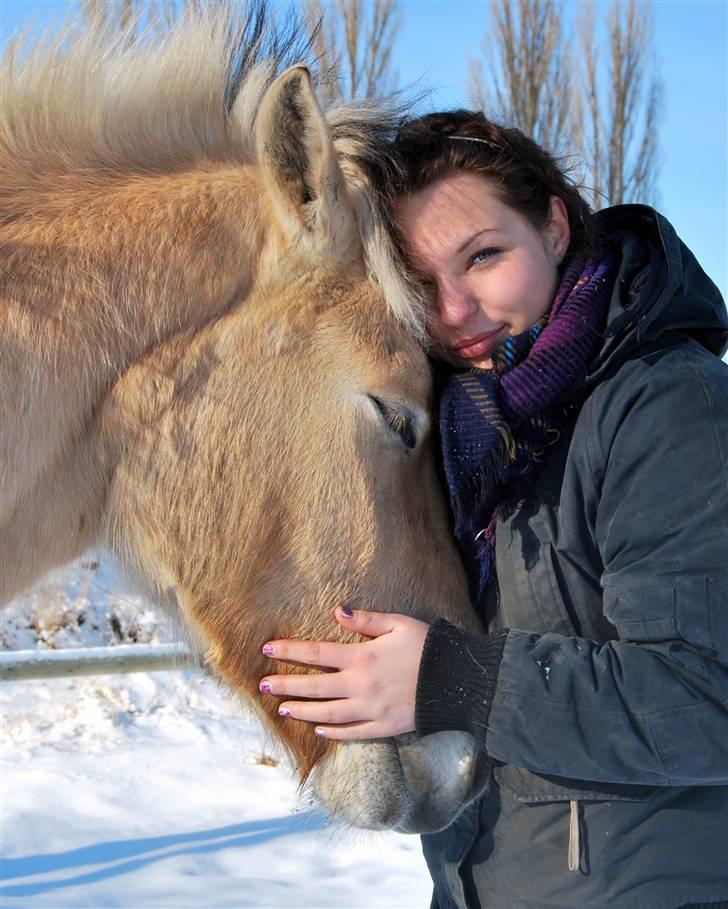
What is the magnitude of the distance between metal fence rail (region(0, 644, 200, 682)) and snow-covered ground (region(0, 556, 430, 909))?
9.5 inches

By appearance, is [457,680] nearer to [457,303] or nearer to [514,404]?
[514,404]

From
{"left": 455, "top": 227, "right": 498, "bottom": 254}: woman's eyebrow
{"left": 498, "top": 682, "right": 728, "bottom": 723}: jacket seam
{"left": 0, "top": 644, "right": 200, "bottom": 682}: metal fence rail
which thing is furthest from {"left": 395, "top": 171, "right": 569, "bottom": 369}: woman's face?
{"left": 0, "top": 644, "right": 200, "bottom": 682}: metal fence rail

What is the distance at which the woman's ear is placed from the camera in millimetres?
1855

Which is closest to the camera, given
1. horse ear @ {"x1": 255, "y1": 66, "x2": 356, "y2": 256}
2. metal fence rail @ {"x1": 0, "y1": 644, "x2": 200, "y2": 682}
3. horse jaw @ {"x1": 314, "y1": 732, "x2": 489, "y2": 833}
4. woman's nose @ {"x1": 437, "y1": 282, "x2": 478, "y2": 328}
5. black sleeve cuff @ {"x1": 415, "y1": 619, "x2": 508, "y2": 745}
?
black sleeve cuff @ {"x1": 415, "y1": 619, "x2": 508, "y2": 745}

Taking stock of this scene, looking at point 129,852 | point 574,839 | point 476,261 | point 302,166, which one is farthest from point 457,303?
point 129,852

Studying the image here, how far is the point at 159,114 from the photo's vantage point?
1.82 metres

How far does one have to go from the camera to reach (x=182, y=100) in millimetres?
1841

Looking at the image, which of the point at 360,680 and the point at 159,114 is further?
the point at 159,114

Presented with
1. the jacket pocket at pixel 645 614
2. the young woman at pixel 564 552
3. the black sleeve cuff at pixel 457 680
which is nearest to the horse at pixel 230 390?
the young woman at pixel 564 552

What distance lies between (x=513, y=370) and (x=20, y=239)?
951 millimetres

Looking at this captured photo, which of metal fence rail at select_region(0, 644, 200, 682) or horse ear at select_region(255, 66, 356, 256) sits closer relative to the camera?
horse ear at select_region(255, 66, 356, 256)

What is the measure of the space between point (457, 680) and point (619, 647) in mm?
277

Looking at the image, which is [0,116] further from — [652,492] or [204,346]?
[652,492]

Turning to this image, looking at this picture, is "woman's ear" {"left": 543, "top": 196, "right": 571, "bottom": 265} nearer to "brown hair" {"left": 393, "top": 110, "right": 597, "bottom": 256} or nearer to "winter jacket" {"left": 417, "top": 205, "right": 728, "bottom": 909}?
"brown hair" {"left": 393, "top": 110, "right": 597, "bottom": 256}
